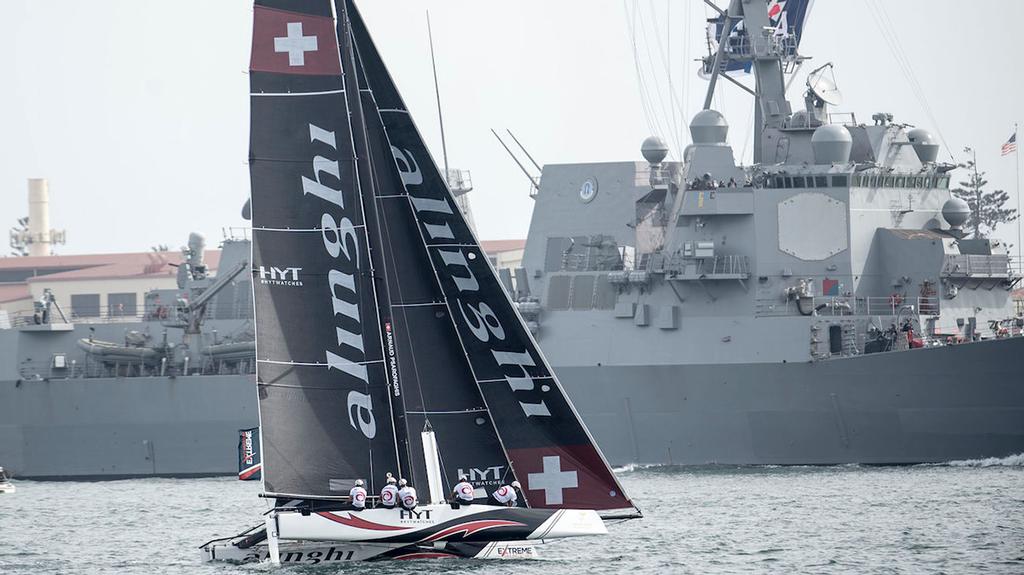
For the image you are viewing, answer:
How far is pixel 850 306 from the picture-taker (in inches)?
1330

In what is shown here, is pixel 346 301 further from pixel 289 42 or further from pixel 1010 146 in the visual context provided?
pixel 1010 146

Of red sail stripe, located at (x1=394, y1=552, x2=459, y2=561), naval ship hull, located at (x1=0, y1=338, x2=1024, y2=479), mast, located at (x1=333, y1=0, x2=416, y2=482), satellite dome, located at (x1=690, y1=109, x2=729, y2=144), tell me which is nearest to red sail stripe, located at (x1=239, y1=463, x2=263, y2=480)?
mast, located at (x1=333, y1=0, x2=416, y2=482)

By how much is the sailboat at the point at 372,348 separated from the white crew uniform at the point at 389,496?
116 millimetres

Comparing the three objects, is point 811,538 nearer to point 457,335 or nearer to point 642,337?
point 457,335

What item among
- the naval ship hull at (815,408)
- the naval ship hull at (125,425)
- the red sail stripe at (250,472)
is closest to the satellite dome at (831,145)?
the naval ship hull at (815,408)

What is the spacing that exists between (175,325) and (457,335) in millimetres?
22818

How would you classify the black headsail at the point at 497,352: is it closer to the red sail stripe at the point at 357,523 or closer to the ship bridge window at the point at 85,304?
the red sail stripe at the point at 357,523

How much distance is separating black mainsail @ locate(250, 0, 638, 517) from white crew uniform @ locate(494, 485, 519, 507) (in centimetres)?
23

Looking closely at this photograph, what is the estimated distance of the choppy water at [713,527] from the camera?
64.4 feet

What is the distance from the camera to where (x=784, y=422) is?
3319cm

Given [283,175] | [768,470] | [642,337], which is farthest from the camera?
[642,337]

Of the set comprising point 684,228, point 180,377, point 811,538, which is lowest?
point 811,538

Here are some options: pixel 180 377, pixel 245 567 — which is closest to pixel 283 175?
pixel 245 567

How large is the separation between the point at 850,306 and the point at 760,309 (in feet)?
5.90
